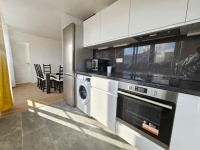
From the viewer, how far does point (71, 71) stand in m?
2.28

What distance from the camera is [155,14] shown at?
117 cm

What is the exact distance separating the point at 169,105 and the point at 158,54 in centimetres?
88

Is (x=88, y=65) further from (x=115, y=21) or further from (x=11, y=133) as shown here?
(x=11, y=133)

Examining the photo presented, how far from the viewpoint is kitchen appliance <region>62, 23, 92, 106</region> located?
7.17 feet

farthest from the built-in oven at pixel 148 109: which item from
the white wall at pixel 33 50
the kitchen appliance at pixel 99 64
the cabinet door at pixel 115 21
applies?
the white wall at pixel 33 50

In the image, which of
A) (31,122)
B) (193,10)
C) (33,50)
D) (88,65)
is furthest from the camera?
(33,50)

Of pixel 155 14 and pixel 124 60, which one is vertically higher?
pixel 155 14

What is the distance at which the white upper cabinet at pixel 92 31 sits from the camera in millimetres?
2004

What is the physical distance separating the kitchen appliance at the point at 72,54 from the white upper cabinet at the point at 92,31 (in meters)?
0.12

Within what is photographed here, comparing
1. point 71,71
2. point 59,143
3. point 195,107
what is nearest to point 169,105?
point 195,107

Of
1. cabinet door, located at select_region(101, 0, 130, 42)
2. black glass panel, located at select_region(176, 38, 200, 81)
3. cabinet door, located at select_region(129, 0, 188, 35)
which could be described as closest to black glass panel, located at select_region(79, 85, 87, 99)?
cabinet door, located at select_region(101, 0, 130, 42)

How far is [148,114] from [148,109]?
61mm

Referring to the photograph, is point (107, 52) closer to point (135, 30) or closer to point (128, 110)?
point (135, 30)

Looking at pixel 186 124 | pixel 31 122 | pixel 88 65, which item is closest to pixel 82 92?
pixel 88 65
